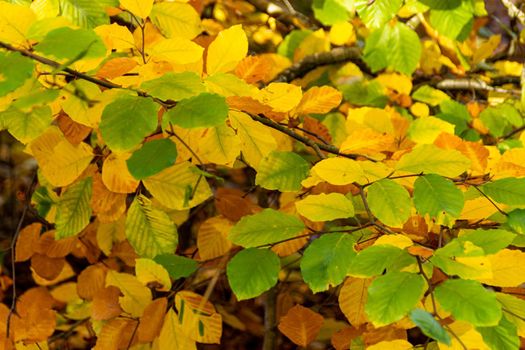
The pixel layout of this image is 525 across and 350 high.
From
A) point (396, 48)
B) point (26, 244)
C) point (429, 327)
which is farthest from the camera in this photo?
point (396, 48)

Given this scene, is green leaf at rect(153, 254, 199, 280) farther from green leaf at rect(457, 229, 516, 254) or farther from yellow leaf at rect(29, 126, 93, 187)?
green leaf at rect(457, 229, 516, 254)

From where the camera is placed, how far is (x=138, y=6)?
84 cm

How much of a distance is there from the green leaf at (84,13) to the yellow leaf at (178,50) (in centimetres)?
13

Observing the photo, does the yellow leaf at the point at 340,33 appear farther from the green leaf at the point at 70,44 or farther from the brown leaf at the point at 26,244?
the green leaf at the point at 70,44

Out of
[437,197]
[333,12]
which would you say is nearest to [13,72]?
[437,197]

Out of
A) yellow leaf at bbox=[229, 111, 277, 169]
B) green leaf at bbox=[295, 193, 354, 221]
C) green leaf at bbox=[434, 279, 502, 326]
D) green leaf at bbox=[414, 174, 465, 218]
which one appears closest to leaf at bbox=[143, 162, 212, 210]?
yellow leaf at bbox=[229, 111, 277, 169]

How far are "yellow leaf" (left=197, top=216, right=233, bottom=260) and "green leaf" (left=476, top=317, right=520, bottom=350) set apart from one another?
531 millimetres

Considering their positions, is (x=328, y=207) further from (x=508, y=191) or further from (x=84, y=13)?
(x=84, y=13)

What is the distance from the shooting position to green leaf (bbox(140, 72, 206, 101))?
0.72m

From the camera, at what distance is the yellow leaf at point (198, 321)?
98 centimetres

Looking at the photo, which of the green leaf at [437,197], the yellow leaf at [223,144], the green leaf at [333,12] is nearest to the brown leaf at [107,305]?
the yellow leaf at [223,144]

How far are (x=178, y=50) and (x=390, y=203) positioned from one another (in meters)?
0.32

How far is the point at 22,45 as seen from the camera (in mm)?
750

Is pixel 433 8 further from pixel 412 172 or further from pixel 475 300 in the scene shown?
pixel 475 300
